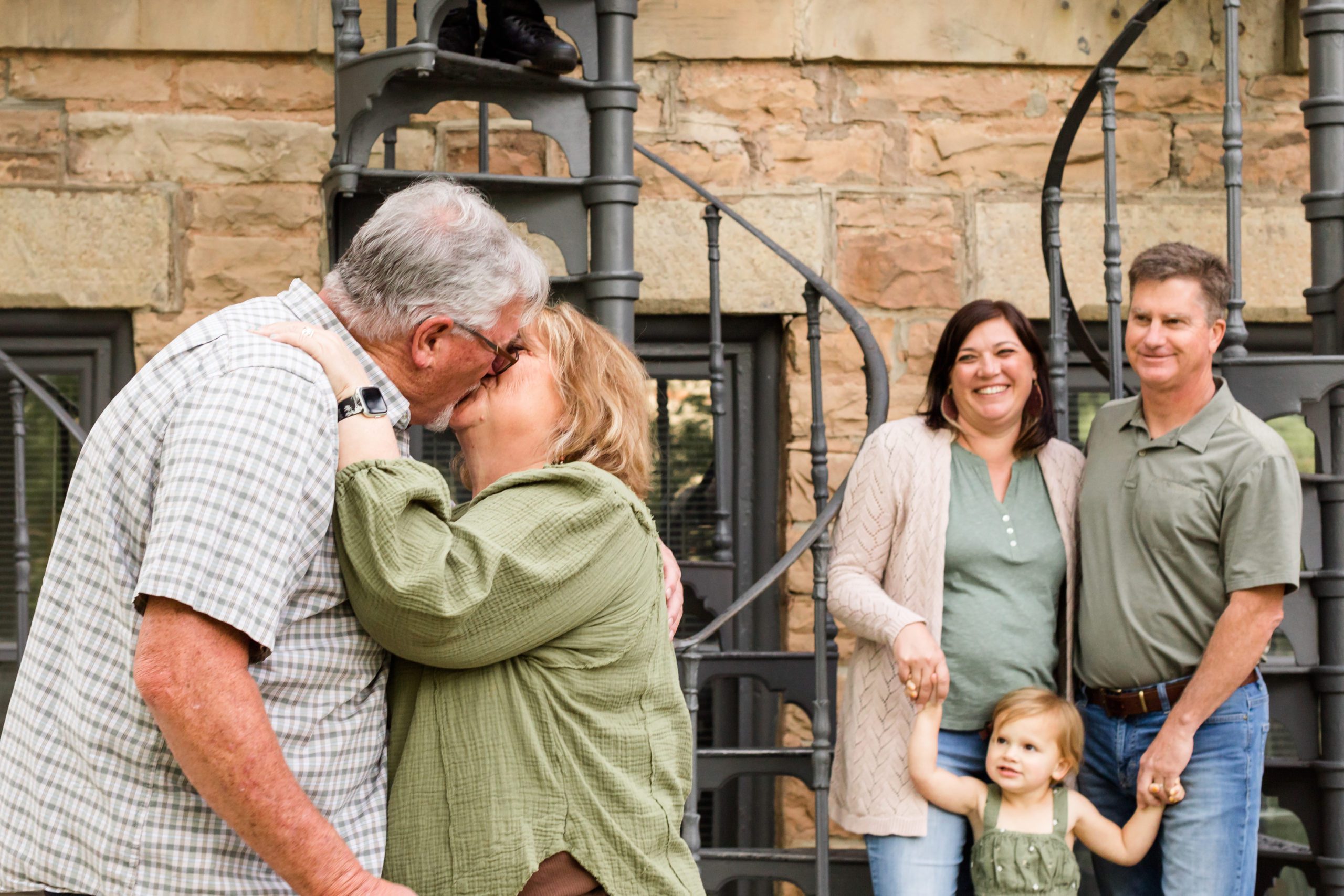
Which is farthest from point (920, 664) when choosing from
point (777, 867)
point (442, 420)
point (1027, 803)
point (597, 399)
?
point (442, 420)

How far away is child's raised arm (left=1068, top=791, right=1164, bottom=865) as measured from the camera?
2.76 m

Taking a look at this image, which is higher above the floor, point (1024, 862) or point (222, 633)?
point (222, 633)

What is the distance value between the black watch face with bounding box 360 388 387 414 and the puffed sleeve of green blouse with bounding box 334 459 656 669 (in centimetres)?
7

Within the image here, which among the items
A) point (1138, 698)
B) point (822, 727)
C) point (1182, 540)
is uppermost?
point (1182, 540)

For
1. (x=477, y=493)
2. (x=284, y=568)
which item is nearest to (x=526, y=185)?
(x=477, y=493)

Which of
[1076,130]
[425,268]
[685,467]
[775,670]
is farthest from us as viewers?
[685,467]

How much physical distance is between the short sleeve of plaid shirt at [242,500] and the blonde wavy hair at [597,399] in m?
0.49

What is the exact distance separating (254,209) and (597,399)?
2.38m

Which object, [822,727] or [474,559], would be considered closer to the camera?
[474,559]

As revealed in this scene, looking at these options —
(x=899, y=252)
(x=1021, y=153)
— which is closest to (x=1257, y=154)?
(x=1021, y=153)

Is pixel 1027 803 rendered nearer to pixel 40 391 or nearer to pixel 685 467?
pixel 685 467

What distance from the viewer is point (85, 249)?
3.91 metres

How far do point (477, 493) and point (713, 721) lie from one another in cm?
263

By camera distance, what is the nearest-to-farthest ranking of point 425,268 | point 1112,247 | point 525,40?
point 425,268, point 525,40, point 1112,247
